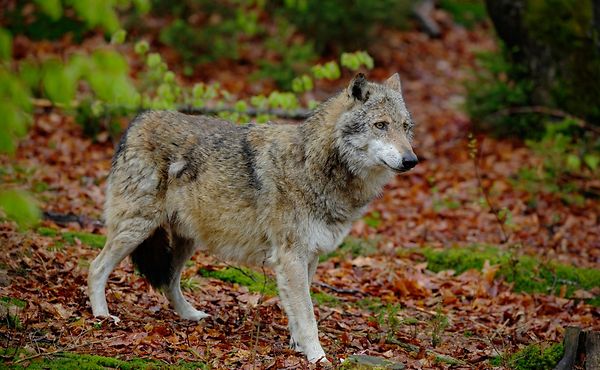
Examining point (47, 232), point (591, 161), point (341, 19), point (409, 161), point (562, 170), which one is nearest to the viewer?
point (409, 161)

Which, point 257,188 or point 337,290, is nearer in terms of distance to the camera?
point 257,188

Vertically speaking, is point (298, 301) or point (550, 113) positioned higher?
point (550, 113)

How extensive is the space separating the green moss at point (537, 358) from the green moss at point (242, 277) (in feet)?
9.15

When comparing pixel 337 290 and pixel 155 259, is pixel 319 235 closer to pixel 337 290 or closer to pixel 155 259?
pixel 155 259

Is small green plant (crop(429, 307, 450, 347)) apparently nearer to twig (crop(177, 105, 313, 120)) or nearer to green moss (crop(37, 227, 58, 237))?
twig (crop(177, 105, 313, 120))

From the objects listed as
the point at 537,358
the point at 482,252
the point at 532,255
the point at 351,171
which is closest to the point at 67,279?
the point at 351,171

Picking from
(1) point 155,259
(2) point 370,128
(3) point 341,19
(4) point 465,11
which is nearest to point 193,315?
(1) point 155,259

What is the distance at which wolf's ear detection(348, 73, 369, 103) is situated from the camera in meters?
6.38

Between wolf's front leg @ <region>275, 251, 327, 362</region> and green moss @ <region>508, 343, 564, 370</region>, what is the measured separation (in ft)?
5.66

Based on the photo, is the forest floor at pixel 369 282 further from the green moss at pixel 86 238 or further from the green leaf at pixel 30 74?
the green leaf at pixel 30 74

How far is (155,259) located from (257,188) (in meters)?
1.25

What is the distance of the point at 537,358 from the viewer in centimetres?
639

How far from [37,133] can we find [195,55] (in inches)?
201

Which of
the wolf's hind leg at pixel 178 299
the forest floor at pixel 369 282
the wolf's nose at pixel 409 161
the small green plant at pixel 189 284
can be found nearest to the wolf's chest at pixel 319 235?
the forest floor at pixel 369 282
